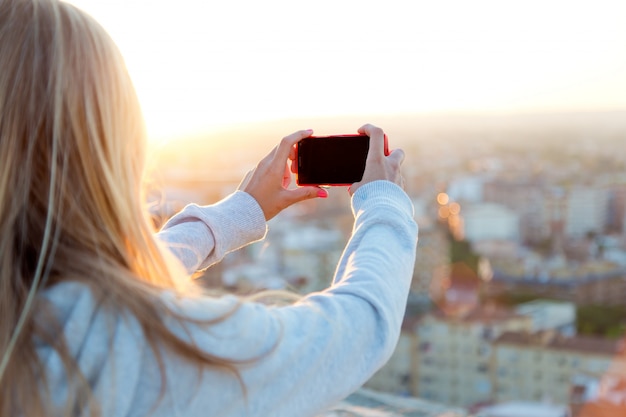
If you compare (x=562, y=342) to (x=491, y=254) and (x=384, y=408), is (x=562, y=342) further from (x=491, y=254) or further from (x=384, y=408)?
(x=384, y=408)

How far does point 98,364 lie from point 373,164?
0.77ft

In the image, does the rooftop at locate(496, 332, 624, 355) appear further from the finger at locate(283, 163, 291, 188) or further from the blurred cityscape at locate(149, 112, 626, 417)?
the finger at locate(283, 163, 291, 188)

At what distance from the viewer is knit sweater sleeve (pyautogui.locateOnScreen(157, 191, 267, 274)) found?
63cm

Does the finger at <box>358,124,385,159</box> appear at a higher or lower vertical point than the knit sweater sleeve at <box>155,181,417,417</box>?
higher

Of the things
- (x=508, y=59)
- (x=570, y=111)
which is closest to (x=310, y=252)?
(x=508, y=59)

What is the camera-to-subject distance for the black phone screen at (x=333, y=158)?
642 mm

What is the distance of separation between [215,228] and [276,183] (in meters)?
0.06

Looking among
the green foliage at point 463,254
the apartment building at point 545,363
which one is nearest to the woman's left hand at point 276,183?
the apartment building at point 545,363

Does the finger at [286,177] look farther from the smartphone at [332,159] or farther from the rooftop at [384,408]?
the rooftop at [384,408]

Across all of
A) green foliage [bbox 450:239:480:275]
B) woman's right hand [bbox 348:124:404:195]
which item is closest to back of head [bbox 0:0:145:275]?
woman's right hand [bbox 348:124:404:195]

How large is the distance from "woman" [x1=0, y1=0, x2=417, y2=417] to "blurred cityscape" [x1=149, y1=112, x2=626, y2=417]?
0.10m

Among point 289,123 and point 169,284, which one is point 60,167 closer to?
point 169,284

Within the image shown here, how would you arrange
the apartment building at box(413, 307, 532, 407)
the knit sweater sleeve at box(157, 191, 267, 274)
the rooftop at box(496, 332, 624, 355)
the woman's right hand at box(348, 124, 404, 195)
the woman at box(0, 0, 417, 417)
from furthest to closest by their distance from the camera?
the apartment building at box(413, 307, 532, 407), the rooftop at box(496, 332, 624, 355), the knit sweater sleeve at box(157, 191, 267, 274), the woman's right hand at box(348, 124, 404, 195), the woman at box(0, 0, 417, 417)

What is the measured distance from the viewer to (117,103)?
41 centimetres
